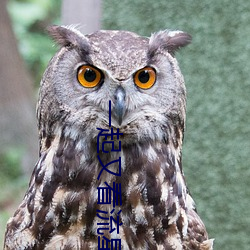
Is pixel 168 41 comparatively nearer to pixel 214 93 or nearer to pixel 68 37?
pixel 68 37

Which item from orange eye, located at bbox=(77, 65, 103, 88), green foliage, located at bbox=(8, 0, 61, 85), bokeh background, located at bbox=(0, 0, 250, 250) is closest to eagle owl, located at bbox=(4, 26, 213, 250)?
orange eye, located at bbox=(77, 65, 103, 88)

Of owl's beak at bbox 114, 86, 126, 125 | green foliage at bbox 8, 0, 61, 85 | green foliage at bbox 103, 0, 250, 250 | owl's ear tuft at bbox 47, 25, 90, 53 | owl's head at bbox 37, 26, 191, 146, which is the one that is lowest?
owl's beak at bbox 114, 86, 126, 125

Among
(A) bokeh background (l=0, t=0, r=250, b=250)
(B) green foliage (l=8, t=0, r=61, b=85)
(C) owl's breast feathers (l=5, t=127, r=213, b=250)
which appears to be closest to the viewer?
(C) owl's breast feathers (l=5, t=127, r=213, b=250)

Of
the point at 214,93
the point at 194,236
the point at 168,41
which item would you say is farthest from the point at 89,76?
the point at 214,93

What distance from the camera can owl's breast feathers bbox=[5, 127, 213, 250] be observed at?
1.51 metres

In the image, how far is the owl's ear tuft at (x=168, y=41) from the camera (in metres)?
1.45

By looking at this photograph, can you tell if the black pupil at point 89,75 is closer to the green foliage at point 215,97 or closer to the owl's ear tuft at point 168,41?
the owl's ear tuft at point 168,41

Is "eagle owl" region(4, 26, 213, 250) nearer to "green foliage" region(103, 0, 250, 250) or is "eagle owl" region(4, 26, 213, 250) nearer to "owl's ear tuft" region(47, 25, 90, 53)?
"owl's ear tuft" region(47, 25, 90, 53)

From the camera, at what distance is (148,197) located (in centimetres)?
152

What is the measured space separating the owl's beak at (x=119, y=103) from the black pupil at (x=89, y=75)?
2.4 inches

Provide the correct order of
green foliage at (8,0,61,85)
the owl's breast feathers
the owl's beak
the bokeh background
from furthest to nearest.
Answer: green foliage at (8,0,61,85)
the bokeh background
the owl's breast feathers
the owl's beak

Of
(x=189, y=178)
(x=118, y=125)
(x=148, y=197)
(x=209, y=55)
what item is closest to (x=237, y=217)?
(x=189, y=178)

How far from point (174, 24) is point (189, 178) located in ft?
1.95

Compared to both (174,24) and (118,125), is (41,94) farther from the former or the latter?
(174,24)
